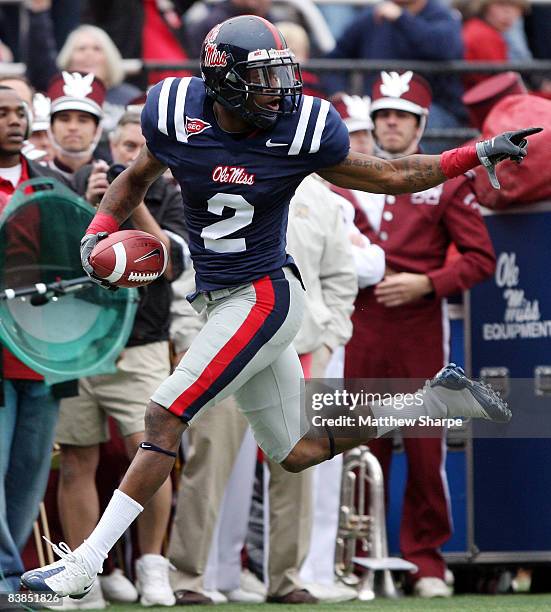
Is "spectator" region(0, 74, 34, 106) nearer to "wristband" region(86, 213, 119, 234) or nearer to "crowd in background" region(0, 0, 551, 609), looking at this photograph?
"crowd in background" region(0, 0, 551, 609)

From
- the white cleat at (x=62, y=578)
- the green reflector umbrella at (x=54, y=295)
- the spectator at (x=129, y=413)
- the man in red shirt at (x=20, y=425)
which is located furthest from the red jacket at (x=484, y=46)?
the white cleat at (x=62, y=578)

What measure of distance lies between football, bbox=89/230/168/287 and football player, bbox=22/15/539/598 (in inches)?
2.3

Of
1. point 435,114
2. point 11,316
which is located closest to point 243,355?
point 11,316

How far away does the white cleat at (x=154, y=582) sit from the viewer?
7336mm

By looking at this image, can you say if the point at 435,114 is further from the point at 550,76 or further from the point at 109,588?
the point at 109,588

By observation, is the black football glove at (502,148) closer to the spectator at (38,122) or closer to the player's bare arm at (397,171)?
the player's bare arm at (397,171)

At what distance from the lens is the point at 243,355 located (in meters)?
6.02

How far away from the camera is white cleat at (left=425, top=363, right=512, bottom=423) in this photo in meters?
6.51

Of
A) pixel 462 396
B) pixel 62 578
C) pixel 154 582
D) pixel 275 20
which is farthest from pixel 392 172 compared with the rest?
pixel 275 20

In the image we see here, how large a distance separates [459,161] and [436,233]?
2.28 m

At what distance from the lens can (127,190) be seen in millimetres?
6355

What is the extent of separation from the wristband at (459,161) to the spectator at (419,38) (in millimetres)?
4494

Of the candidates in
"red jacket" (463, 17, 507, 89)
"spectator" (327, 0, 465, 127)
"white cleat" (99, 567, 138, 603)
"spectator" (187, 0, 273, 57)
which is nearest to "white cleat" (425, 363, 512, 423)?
"white cleat" (99, 567, 138, 603)

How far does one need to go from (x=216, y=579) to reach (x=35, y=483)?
1171 mm
